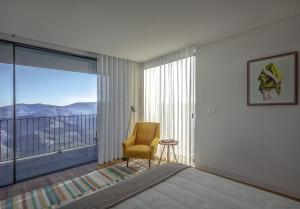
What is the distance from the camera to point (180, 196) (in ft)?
4.41

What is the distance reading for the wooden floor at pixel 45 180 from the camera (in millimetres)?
2605

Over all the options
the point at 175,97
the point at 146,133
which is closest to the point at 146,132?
the point at 146,133

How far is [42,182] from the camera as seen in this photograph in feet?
9.54

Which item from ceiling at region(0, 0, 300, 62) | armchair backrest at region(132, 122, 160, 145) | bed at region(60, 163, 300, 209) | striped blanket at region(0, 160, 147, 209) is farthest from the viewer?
armchair backrest at region(132, 122, 160, 145)

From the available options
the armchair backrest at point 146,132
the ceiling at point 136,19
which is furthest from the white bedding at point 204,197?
the armchair backrest at point 146,132

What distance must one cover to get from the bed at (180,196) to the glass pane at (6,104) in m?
2.58

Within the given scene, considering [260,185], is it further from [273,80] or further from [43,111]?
[43,111]

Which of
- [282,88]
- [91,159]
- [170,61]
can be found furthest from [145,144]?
[282,88]

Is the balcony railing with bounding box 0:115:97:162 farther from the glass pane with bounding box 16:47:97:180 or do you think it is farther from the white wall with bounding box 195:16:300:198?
the white wall with bounding box 195:16:300:198

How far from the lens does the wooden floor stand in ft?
8.55

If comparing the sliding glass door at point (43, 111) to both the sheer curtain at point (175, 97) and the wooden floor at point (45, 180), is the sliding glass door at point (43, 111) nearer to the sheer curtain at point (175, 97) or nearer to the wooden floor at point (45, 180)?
the wooden floor at point (45, 180)

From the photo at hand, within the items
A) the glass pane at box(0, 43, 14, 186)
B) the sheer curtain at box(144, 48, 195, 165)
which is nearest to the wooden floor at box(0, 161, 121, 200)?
the glass pane at box(0, 43, 14, 186)

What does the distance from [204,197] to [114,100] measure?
3219 millimetres

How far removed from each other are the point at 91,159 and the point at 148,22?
10.9ft
